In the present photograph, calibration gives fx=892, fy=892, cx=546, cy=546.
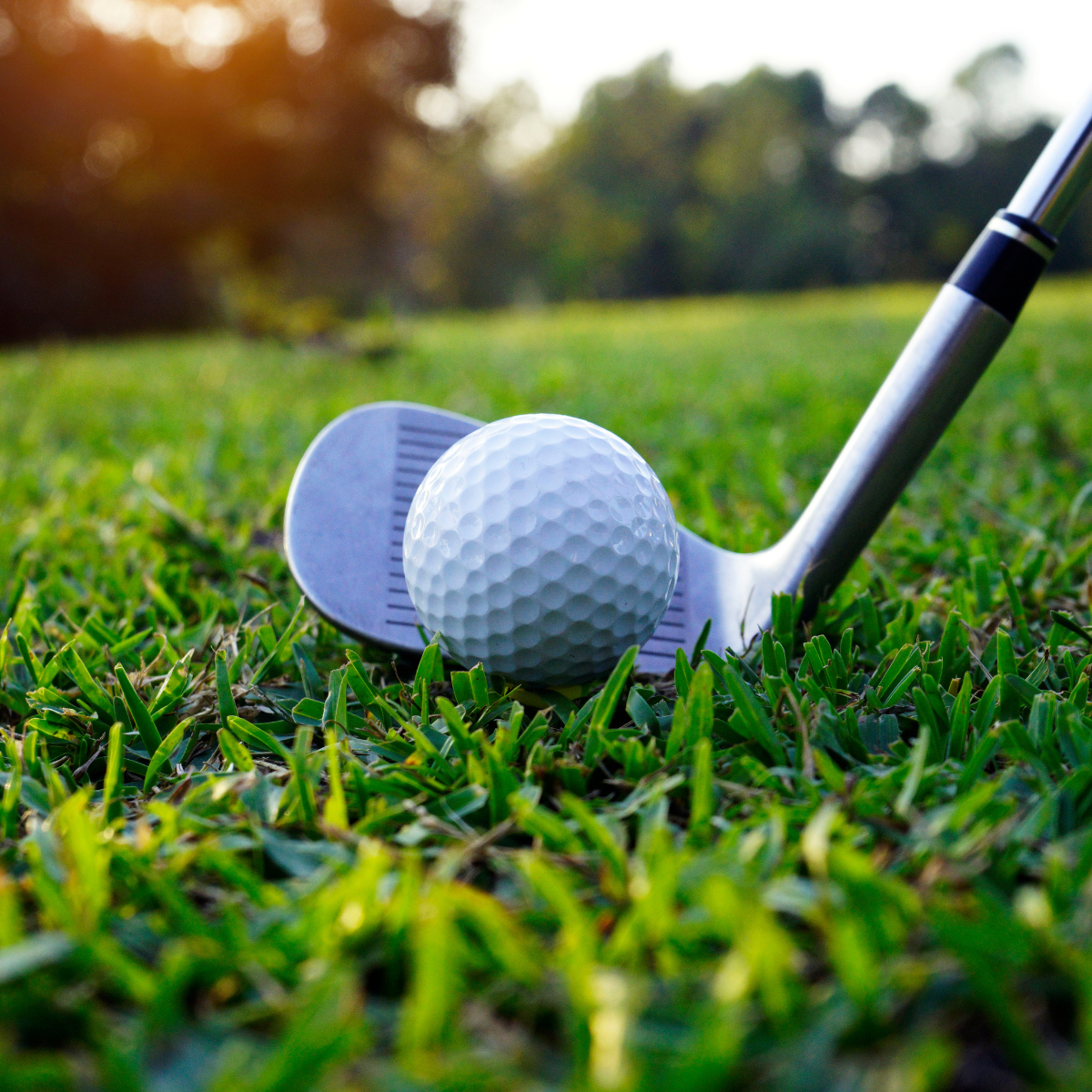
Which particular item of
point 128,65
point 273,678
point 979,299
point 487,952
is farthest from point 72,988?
point 128,65

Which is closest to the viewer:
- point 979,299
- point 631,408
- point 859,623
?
point 979,299

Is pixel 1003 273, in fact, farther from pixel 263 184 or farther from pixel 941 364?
pixel 263 184

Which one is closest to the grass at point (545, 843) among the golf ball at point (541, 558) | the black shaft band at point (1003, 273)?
the golf ball at point (541, 558)

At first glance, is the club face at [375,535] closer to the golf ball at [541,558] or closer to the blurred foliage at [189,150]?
the golf ball at [541,558]

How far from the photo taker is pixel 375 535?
145cm

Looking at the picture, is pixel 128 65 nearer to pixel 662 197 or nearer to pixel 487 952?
pixel 487 952

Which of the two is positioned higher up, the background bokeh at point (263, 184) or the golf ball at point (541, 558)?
the golf ball at point (541, 558)

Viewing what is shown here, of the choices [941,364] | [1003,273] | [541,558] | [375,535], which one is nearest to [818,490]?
[941,364]

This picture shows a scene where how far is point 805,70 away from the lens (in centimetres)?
3725

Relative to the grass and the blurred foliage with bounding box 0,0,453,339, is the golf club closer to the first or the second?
the grass

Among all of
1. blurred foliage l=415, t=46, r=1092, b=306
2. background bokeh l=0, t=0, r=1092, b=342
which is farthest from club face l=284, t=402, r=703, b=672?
blurred foliage l=415, t=46, r=1092, b=306

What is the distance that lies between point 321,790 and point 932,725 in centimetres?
71

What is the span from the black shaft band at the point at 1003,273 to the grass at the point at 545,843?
17.1 inches

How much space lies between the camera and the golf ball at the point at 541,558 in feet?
3.83
